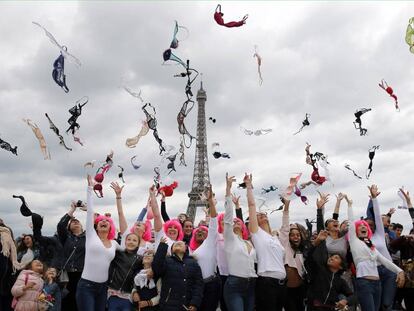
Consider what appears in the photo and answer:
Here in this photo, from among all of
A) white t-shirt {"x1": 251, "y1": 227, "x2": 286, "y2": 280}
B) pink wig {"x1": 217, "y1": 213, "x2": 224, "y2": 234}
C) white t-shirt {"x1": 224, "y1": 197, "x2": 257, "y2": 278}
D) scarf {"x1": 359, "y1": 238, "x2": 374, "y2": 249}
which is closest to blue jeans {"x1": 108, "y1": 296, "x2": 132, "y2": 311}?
white t-shirt {"x1": 224, "y1": 197, "x2": 257, "y2": 278}

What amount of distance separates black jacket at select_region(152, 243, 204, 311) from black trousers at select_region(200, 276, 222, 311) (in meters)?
0.54

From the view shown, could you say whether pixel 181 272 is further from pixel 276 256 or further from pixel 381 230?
pixel 381 230

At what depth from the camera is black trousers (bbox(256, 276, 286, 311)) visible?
710 cm

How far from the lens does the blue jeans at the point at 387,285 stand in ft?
28.1

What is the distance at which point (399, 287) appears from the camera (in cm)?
963

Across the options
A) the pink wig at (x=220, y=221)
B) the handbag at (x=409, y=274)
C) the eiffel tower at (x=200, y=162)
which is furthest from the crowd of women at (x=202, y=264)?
the eiffel tower at (x=200, y=162)

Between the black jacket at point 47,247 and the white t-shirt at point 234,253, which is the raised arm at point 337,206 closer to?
the white t-shirt at point 234,253

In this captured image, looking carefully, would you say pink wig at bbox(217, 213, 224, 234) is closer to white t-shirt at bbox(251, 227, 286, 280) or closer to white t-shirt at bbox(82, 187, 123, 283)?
white t-shirt at bbox(251, 227, 286, 280)

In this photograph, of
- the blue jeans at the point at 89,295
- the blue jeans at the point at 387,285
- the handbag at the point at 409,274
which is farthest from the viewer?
the handbag at the point at 409,274

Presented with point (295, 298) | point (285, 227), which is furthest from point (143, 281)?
point (295, 298)

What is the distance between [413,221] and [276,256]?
379 cm

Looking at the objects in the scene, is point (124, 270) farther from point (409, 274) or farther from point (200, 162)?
point (200, 162)

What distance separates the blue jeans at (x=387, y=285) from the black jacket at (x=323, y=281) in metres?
1.33

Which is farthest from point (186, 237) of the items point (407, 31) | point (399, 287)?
point (407, 31)
